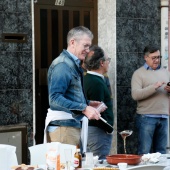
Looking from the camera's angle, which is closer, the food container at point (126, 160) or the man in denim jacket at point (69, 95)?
the food container at point (126, 160)

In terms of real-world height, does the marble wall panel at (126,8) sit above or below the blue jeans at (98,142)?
above

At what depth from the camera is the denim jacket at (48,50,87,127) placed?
531cm

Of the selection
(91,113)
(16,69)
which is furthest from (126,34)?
(91,113)

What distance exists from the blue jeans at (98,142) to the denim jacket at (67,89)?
2.95 ft

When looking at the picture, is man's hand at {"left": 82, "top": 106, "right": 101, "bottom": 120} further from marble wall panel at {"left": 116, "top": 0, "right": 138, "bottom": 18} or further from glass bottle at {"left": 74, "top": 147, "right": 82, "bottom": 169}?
marble wall panel at {"left": 116, "top": 0, "right": 138, "bottom": 18}

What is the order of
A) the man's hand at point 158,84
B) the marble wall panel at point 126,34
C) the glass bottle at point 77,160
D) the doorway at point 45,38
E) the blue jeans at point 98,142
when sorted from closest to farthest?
the glass bottle at point 77,160 < the blue jeans at point 98,142 < the man's hand at point 158,84 < the doorway at point 45,38 < the marble wall panel at point 126,34

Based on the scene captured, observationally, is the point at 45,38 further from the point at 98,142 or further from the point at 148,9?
the point at 98,142

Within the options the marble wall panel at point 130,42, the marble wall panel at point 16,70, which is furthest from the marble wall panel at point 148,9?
the marble wall panel at point 16,70

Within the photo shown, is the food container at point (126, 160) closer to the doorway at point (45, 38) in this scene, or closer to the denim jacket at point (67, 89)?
the denim jacket at point (67, 89)

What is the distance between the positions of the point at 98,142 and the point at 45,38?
221 cm

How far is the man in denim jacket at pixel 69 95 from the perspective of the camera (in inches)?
210

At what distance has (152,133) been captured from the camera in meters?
7.79

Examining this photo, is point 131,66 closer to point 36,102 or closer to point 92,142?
point 36,102

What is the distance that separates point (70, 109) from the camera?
209 inches
